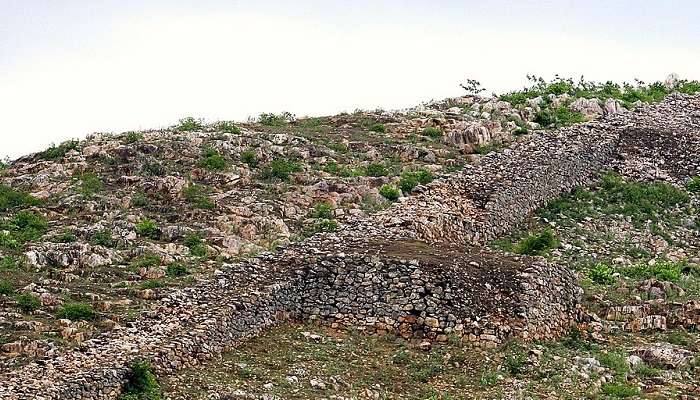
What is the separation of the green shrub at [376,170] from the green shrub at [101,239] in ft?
26.7

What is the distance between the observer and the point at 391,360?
20.1 meters

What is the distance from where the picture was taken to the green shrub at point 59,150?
27.3 metres

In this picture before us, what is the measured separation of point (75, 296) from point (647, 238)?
15.2 m

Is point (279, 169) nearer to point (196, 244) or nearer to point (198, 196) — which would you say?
point (198, 196)

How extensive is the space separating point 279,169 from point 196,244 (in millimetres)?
5256

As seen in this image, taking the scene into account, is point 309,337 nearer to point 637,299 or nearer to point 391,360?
point 391,360

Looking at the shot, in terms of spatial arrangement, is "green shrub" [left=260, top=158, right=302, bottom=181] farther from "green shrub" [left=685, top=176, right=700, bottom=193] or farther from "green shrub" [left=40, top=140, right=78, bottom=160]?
"green shrub" [left=685, top=176, right=700, bottom=193]

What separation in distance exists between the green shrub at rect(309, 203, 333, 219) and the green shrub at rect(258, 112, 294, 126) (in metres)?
7.51

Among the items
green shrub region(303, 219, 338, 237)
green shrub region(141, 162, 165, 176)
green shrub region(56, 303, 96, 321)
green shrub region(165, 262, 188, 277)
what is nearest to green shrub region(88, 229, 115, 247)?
green shrub region(165, 262, 188, 277)

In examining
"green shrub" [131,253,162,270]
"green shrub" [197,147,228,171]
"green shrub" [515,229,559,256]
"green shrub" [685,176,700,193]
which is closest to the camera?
"green shrub" [131,253,162,270]

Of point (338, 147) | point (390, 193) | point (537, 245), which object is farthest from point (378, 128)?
point (537, 245)

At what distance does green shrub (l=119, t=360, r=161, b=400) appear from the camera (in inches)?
679

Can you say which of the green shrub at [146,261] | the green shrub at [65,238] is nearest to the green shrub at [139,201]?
the green shrub at [65,238]

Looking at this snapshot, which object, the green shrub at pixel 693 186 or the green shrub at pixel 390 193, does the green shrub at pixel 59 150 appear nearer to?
the green shrub at pixel 390 193
